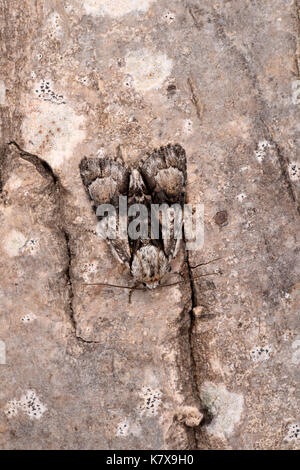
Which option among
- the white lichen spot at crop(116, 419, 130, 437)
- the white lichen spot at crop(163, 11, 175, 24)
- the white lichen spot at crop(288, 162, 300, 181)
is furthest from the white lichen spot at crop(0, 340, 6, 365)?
the white lichen spot at crop(163, 11, 175, 24)

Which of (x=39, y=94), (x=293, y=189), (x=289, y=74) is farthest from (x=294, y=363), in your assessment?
(x=39, y=94)

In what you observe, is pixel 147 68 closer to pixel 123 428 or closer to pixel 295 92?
pixel 295 92

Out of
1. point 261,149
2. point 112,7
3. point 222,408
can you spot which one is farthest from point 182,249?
point 112,7

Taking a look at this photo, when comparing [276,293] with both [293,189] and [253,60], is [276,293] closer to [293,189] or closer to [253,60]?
[293,189]

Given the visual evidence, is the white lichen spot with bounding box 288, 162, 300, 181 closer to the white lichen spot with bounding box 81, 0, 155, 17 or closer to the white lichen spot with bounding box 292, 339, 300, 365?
the white lichen spot with bounding box 292, 339, 300, 365

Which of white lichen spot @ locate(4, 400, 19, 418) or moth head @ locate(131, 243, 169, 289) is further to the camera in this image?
white lichen spot @ locate(4, 400, 19, 418)

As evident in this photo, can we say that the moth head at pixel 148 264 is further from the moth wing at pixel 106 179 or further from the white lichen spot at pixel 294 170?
the white lichen spot at pixel 294 170

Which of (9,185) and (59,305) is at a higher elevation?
(9,185)
